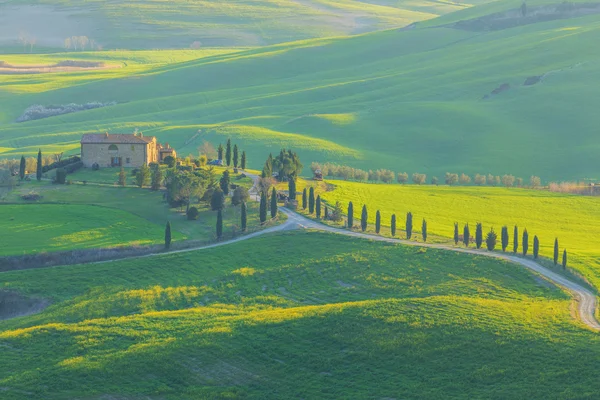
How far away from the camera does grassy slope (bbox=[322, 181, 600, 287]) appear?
9675 centimetres

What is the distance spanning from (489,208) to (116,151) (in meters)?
38.7

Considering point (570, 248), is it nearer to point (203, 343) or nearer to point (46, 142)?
point (203, 343)

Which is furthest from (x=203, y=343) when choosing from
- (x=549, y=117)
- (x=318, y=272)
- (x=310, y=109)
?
(x=310, y=109)

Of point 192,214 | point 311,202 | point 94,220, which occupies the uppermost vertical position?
point 311,202

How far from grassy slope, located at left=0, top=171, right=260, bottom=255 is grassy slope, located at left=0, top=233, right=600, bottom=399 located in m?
6.15

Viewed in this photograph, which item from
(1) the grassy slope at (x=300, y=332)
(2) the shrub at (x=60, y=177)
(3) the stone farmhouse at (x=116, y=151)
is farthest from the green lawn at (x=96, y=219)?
(3) the stone farmhouse at (x=116, y=151)

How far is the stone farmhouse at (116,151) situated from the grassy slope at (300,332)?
3121 cm

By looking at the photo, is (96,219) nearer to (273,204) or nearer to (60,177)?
(60,177)

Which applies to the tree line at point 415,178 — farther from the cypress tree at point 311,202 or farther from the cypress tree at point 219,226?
the cypress tree at point 219,226

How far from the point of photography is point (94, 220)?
9131 centimetres

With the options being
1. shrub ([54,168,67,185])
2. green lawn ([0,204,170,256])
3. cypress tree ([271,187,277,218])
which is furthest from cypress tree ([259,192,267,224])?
shrub ([54,168,67,185])

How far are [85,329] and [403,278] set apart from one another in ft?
74.6

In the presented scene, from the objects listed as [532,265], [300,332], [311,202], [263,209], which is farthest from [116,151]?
[300,332]

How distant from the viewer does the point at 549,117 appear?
17338cm
